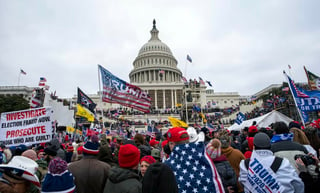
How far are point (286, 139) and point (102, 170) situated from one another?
10.5ft

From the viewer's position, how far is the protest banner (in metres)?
6.79

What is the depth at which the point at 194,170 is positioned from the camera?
10.2ft

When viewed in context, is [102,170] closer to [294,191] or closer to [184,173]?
[184,173]

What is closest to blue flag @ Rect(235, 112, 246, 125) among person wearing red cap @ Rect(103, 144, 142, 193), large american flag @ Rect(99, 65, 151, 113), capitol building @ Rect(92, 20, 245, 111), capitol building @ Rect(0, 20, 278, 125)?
large american flag @ Rect(99, 65, 151, 113)

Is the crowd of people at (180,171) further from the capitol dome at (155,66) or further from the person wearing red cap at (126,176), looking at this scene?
the capitol dome at (155,66)

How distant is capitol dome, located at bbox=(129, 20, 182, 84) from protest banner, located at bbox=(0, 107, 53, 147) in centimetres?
7565

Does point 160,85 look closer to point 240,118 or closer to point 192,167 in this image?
point 240,118

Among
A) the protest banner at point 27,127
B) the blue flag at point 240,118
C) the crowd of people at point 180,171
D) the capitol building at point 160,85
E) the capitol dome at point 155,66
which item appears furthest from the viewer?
the capitol dome at point 155,66

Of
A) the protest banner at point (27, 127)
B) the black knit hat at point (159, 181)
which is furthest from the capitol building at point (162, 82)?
the black knit hat at point (159, 181)

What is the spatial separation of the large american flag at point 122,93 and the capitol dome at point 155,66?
6978 centimetres

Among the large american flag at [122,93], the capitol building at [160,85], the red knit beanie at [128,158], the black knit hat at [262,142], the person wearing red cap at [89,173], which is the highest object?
the capitol building at [160,85]

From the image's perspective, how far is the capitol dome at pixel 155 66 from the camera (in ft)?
281

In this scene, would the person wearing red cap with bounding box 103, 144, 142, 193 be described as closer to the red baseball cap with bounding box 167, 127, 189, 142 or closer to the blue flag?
the red baseball cap with bounding box 167, 127, 189, 142

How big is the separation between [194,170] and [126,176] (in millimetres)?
923
